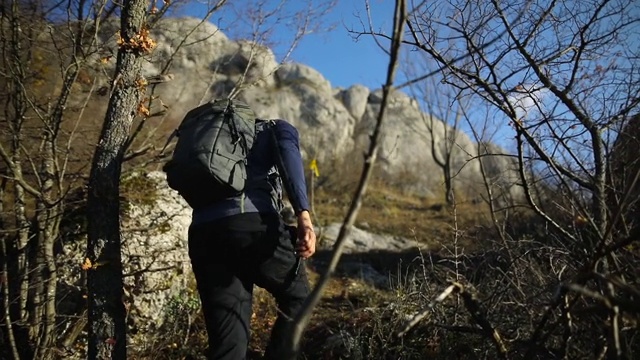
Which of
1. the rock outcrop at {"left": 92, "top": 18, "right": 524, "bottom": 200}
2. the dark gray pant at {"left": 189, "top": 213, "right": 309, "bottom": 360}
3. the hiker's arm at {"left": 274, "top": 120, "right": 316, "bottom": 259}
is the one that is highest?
the rock outcrop at {"left": 92, "top": 18, "right": 524, "bottom": 200}

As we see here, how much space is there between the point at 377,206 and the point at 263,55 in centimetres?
1080

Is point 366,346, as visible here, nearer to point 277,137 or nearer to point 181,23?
point 277,137

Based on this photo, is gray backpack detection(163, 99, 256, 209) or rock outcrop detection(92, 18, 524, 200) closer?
gray backpack detection(163, 99, 256, 209)

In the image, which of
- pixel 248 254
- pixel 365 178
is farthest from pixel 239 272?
pixel 365 178

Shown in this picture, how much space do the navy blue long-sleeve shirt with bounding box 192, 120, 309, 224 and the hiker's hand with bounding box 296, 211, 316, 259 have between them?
5 cm

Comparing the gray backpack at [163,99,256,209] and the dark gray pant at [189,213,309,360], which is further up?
the gray backpack at [163,99,256,209]

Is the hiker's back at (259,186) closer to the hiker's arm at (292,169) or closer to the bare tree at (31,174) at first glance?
the hiker's arm at (292,169)

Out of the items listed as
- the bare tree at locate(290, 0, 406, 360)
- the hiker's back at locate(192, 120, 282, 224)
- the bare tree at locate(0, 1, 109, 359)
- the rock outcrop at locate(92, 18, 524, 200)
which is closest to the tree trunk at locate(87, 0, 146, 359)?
the bare tree at locate(0, 1, 109, 359)

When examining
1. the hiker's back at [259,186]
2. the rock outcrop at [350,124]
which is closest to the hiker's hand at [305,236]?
the hiker's back at [259,186]

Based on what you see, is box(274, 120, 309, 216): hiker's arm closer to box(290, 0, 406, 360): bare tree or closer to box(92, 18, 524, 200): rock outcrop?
box(290, 0, 406, 360): bare tree

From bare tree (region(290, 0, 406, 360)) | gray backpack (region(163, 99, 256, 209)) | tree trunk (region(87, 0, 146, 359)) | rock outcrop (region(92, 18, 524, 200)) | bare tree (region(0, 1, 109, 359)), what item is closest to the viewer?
bare tree (region(290, 0, 406, 360))

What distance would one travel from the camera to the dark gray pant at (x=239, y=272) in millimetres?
2096

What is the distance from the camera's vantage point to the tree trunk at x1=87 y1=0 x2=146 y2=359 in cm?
247

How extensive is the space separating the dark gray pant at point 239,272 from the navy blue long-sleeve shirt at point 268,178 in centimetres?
5
